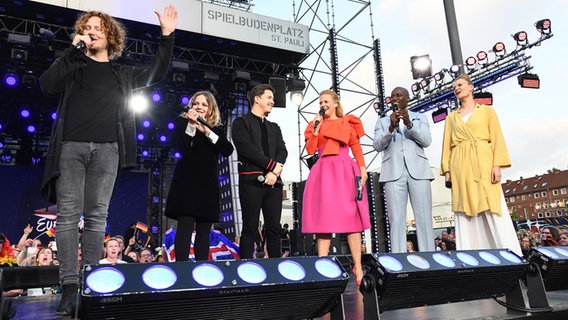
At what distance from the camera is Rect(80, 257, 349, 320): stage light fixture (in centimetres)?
119

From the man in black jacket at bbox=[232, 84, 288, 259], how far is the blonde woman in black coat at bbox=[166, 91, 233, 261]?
160 mm

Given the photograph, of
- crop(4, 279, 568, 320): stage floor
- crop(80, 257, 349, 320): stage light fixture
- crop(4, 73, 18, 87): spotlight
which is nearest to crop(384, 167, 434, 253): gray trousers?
crop(4, 279, 568, 320): stage floor

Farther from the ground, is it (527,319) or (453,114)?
(453,114)

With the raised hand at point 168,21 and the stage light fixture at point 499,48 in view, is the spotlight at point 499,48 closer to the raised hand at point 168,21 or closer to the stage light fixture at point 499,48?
the stage light fixture at point 499,48

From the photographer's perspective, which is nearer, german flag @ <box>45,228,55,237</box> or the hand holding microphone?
the hand holding microphone

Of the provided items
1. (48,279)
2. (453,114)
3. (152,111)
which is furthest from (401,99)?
(152,111)

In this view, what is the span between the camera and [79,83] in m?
2.10

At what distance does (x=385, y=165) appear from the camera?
135 inches

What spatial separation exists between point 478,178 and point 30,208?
11.8 meters

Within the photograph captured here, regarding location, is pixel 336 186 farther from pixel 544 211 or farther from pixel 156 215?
pixel 544 211

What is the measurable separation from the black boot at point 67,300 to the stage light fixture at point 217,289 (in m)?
0.69

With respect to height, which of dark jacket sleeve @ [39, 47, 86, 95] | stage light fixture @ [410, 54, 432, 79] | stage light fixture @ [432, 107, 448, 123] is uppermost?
stage light fixture @ [410, 54, 432, 79]

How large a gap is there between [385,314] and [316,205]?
1.32 meters

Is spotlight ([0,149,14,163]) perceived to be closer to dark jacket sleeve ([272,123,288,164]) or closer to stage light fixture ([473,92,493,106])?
dark jacket sleeve ([272,123,288,164])
